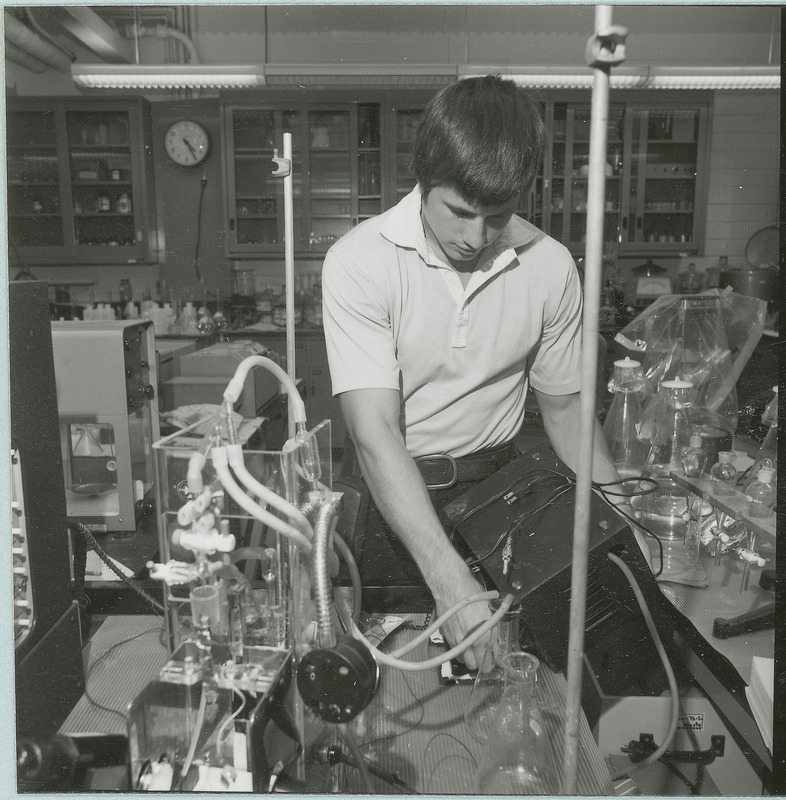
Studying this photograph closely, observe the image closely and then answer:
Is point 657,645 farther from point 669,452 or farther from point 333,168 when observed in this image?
point 333,168

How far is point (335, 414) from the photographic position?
4348 millimetres

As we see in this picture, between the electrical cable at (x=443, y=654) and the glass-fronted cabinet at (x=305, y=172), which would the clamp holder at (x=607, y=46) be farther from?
the glass-fronted cabinet at (x=305, y=172)

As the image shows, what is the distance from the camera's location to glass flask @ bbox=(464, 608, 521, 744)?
2.70 feet

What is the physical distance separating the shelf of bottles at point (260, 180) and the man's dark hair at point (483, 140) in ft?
11.7

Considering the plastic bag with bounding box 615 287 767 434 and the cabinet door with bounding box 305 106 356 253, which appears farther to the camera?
the cabinet door with bounding box 305 106 356 253

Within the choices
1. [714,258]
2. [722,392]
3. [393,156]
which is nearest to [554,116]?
[393,156]

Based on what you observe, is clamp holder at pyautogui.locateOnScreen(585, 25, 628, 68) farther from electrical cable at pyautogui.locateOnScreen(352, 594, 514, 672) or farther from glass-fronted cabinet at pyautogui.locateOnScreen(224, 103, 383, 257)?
glass-fronted cabinet at pyautogui.locateOnScreen(224, 103, 383, 257)

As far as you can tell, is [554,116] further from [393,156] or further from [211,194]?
[211,194]

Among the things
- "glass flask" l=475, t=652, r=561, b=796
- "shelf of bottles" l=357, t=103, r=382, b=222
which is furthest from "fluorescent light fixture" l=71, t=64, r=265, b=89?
"glass flask" l=475, t=652, r=561, b=796

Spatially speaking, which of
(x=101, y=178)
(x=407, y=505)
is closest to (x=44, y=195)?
(x=101, y=178)

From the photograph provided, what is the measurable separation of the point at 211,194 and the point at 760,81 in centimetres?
375

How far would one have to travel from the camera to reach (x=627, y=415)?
75.0 inches

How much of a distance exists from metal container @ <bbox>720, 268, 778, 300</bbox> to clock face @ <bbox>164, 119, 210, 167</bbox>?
12.9 ft

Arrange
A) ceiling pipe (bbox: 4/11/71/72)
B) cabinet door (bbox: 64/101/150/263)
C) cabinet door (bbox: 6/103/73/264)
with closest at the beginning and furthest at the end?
1. ceiling pipe (bbox: 4/11/71/72)
2. cabinet door (bbox: 6/103/73/264)
3. cabinet door (bbox: 64/101/150/263)
